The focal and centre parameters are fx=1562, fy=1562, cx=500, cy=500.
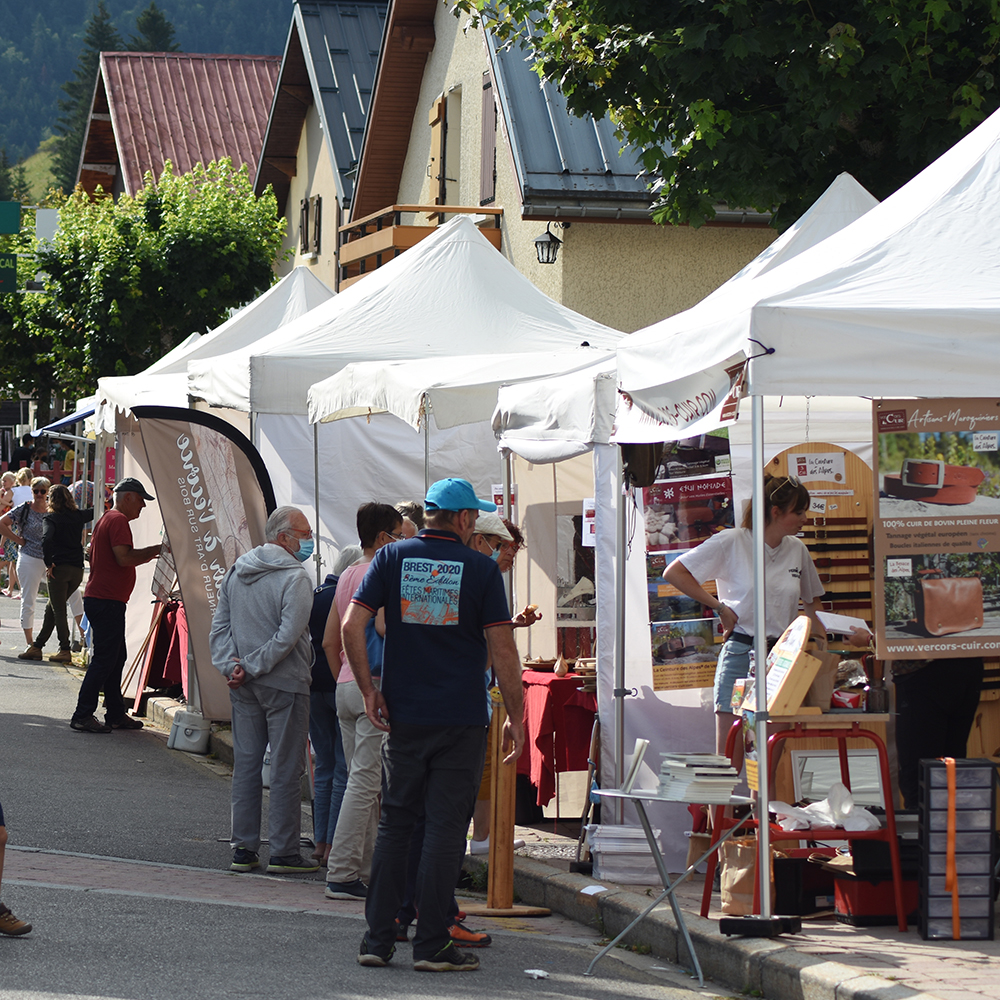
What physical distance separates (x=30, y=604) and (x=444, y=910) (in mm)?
12486

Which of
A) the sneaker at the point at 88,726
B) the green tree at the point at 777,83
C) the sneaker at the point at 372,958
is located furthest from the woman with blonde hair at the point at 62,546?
the sneaker at the point at 372,958

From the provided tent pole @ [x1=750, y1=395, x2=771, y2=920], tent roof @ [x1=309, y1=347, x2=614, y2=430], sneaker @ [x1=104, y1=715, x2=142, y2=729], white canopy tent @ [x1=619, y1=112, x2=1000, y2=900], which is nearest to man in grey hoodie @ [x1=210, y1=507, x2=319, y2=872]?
tent roof @ [x1=309, y1=347, x2=614, y2=430]

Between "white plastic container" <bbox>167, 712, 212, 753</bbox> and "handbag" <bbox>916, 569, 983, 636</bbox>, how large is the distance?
6817 millimetres

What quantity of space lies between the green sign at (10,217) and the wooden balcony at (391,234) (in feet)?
13.9

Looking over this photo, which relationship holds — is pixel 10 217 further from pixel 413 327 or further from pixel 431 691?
pixel 431 691

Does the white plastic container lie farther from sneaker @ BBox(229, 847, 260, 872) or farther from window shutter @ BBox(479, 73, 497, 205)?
window shutter @ BBox(479, 73, 497, 205)

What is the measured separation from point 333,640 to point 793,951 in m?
2.61

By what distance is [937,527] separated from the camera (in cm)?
647

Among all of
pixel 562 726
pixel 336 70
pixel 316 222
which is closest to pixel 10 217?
pixel 562 726

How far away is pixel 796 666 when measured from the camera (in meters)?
6.36

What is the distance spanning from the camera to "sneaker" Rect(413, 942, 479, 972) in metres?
6.04

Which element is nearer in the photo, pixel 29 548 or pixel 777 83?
pixel 777 83

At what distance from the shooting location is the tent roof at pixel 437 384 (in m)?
9.66

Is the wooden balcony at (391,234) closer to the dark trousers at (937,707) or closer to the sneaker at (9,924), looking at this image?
the dark trousers at (937,707)
